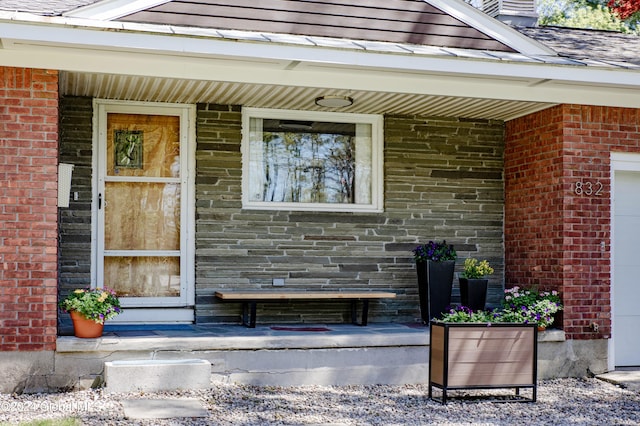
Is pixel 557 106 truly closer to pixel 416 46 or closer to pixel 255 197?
pixel 416 46

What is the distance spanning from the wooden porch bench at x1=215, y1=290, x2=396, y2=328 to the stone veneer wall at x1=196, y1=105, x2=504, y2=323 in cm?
15

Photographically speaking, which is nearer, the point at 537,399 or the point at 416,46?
the point at 537,399

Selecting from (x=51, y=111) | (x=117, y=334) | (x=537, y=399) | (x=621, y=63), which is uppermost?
(x=621, y=63)

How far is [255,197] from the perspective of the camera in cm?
895

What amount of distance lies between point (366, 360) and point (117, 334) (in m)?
2.27

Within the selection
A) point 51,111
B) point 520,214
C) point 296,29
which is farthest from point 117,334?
point 520,214

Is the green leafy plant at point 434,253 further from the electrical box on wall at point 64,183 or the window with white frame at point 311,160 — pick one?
the electrical box on wall at point 64,183

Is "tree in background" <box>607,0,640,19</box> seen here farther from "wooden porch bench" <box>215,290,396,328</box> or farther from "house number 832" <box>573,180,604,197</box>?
"wooden porch bench" <box>215,290,396,328</box>

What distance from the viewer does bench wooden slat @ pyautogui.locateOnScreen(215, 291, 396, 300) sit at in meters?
8.27

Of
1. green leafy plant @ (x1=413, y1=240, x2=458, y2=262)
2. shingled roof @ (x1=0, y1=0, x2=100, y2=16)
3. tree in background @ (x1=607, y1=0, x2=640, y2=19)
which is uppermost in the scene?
tree in background @ (x1=607, y1=0, x2=640, y2=19)

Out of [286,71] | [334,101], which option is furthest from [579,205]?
[286,71]

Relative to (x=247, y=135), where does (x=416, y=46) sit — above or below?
above

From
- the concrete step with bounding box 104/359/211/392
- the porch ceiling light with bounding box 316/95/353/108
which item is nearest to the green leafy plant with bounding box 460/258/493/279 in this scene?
the porch ceiling light with bounding box 316/95/353/108

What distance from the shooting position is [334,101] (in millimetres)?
8523
